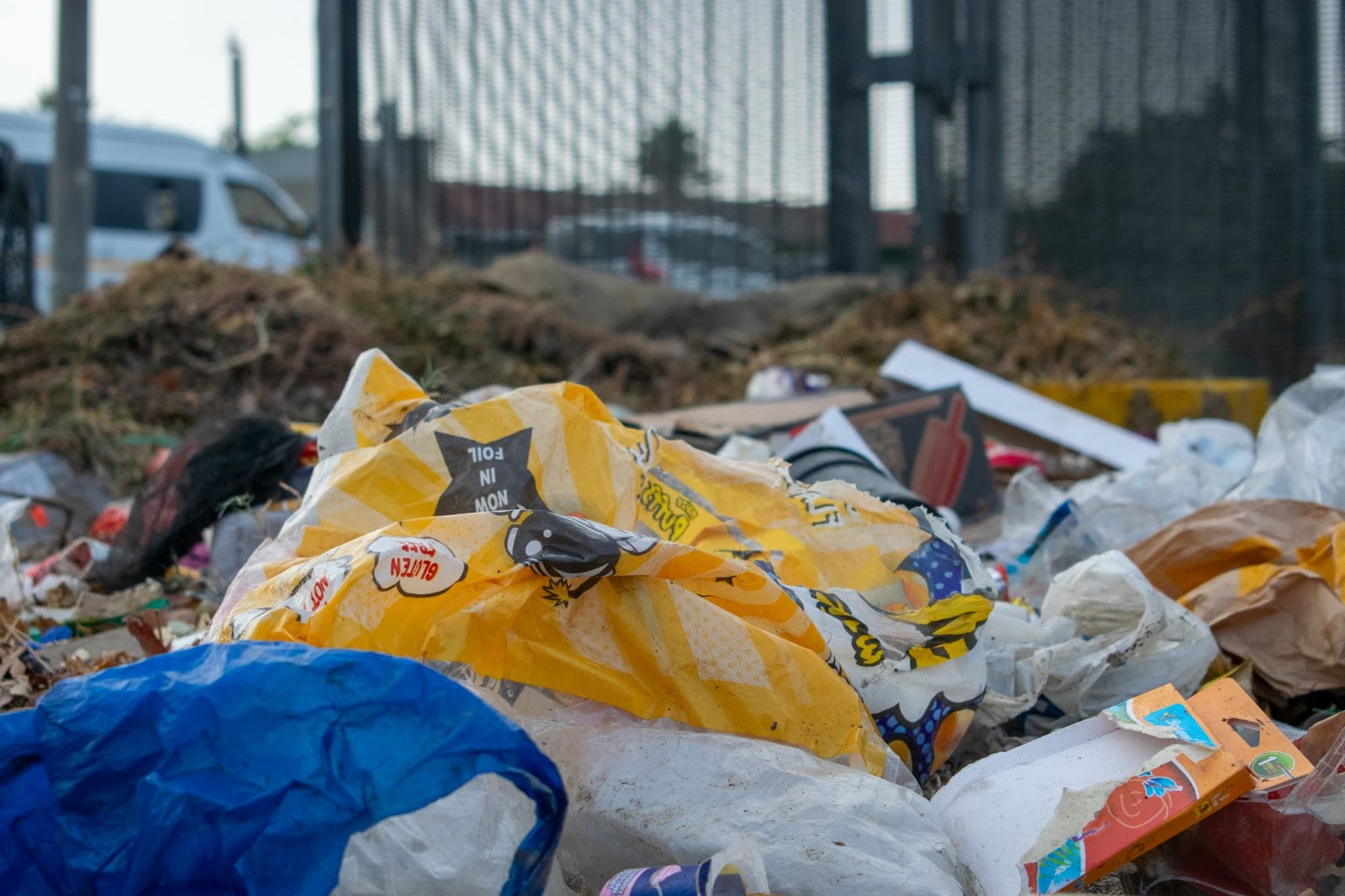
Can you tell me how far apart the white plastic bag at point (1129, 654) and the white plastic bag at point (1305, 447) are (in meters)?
0.97

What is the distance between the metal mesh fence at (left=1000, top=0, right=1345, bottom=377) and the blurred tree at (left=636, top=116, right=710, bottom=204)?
185 centimetres

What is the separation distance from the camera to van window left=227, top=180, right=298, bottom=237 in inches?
477

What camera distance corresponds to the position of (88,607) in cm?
242

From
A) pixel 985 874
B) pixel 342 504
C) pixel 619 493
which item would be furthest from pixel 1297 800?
pixel 342 504

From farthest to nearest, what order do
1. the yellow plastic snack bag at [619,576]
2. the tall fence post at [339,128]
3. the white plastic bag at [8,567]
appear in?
the tall fence post at [339,128] < the white plastic bag at [8,567] < the yellow plastic snack bag at [619,576]

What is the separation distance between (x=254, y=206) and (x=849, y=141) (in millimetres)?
7836

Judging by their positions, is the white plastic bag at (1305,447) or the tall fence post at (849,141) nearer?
the white plastic bag at (1305,447)

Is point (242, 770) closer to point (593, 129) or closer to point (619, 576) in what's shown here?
point (619, 576)

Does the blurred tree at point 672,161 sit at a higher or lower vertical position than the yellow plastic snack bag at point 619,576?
higher

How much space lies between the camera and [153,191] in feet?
39.3

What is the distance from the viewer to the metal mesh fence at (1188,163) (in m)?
6.25

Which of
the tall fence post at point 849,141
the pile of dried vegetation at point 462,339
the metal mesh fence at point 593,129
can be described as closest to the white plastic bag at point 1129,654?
the pile of dried vegetation at point 462,339

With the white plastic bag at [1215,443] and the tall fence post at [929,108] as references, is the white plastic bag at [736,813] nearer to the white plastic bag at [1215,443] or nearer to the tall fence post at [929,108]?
the white plastic bag at [1215,443]

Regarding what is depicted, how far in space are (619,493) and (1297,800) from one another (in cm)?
102
